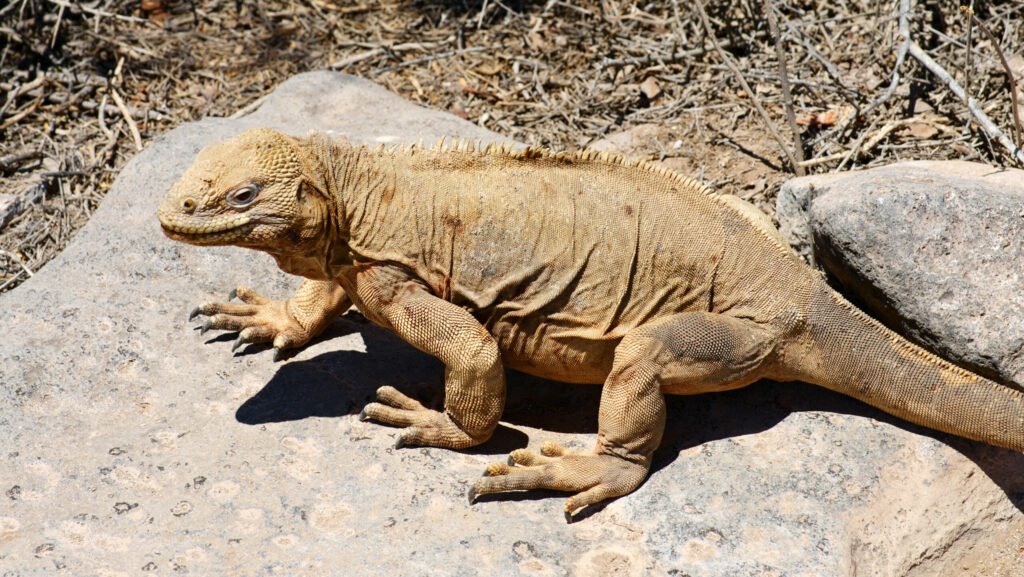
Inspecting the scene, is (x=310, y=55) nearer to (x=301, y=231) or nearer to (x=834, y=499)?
(x=301, y=231)

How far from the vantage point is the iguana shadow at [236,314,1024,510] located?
15.6 feet

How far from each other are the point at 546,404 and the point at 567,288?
2.66 ft

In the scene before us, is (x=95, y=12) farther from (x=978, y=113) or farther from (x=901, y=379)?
(x=901, y=379)

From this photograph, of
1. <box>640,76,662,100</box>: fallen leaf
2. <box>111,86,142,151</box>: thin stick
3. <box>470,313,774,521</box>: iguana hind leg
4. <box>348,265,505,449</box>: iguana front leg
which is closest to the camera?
<box>470,313,774,521</box>: iguana hind leg

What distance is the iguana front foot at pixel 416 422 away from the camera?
15.5 ft

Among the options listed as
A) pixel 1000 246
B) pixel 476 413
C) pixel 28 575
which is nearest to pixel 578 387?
pixel 476 413

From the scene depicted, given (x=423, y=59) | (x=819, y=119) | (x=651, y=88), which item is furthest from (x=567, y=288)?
(x=423, y=59)

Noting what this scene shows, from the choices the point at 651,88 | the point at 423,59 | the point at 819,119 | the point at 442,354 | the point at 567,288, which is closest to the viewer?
the point at 442,354

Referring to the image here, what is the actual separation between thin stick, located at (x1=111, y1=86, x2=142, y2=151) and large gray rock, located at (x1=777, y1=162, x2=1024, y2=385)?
5199 mm

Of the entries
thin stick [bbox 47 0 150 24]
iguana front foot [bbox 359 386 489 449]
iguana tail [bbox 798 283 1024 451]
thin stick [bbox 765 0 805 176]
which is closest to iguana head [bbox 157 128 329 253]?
iguana front foot [bbox 359 386 489 449]

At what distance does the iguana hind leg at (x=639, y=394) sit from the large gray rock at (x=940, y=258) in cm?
76

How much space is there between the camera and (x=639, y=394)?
14.6 feet

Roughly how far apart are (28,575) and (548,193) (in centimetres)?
276

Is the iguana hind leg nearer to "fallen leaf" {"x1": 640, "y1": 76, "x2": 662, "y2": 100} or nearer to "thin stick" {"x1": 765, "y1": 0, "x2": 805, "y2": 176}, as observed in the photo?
"thin stick" {"x1": 765, "y1": 0, "x2": 805, "y2": 176}
